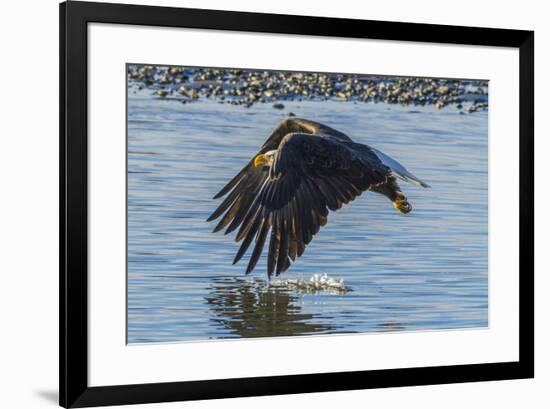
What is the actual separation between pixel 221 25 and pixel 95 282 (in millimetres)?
893

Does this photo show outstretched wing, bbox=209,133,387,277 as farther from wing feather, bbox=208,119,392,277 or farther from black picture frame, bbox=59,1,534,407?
black picture frame, bbox=59,1,534,407

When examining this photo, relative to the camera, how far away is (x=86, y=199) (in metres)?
3.40

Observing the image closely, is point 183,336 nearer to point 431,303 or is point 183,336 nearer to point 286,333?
point 286,333

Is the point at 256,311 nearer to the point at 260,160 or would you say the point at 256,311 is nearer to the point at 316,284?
the point at 316,284

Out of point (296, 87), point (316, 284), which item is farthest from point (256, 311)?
point (296, 87)

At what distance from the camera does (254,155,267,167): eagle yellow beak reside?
364 cm

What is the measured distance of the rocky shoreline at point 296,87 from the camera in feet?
11.6

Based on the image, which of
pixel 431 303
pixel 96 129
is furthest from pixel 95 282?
pixel 431 303

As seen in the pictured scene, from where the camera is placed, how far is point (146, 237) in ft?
11.5

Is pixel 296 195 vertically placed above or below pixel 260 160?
below

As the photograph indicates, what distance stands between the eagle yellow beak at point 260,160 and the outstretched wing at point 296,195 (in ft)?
0.06

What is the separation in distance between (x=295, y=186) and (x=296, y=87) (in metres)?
0.32

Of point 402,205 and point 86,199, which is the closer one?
point 86,199

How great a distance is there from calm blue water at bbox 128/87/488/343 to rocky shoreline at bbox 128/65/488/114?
3cm
